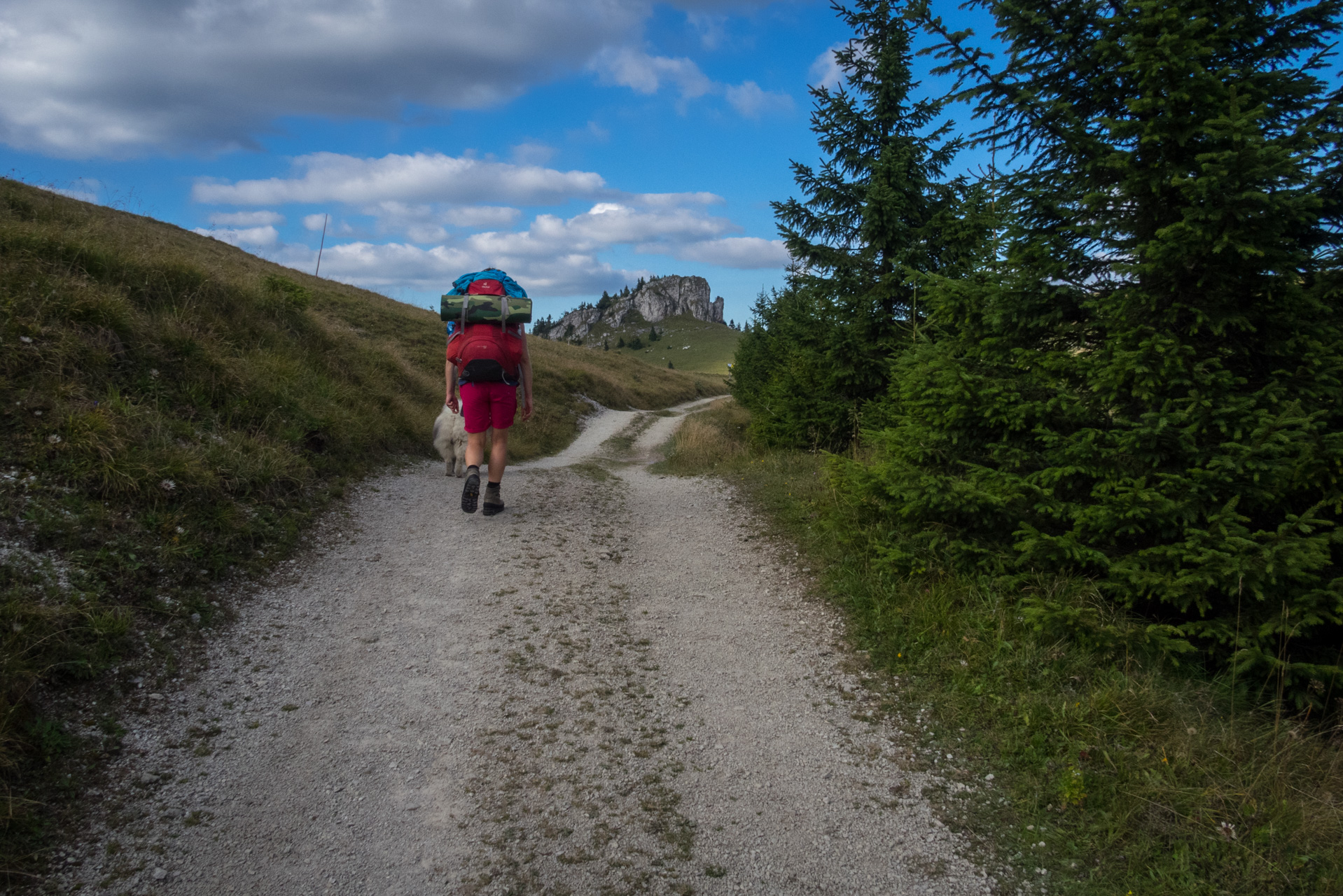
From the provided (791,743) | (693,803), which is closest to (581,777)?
(693,803)

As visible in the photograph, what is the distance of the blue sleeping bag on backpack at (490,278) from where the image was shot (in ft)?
25.2

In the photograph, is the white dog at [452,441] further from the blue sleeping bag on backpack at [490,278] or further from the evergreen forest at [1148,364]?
the evergreen forest at [1148,364]

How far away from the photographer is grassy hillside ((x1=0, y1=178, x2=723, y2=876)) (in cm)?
369

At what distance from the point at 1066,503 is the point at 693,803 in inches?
131

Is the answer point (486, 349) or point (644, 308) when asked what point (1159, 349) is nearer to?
point (486, 349)

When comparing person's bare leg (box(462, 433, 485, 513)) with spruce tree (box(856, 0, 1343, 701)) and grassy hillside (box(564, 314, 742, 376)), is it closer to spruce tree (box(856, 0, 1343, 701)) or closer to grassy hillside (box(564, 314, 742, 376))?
spruce tree (box(856, 0, 1343, 701))

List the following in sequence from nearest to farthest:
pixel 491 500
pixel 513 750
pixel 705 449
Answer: pixel 513 750 → pixel 491 500 → pixel 705 449

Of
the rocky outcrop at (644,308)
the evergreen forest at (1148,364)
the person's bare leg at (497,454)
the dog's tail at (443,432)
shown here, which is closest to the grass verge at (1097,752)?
the evergreen forest at (1148,364)

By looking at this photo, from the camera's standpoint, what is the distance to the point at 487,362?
24.2ft

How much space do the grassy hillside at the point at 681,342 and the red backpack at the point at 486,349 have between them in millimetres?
96337

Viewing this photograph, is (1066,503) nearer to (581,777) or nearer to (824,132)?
(581,777)

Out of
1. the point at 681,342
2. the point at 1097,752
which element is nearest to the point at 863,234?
the point at 1097,752

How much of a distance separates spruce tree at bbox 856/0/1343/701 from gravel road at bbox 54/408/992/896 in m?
1.86

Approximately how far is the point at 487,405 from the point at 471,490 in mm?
1024
